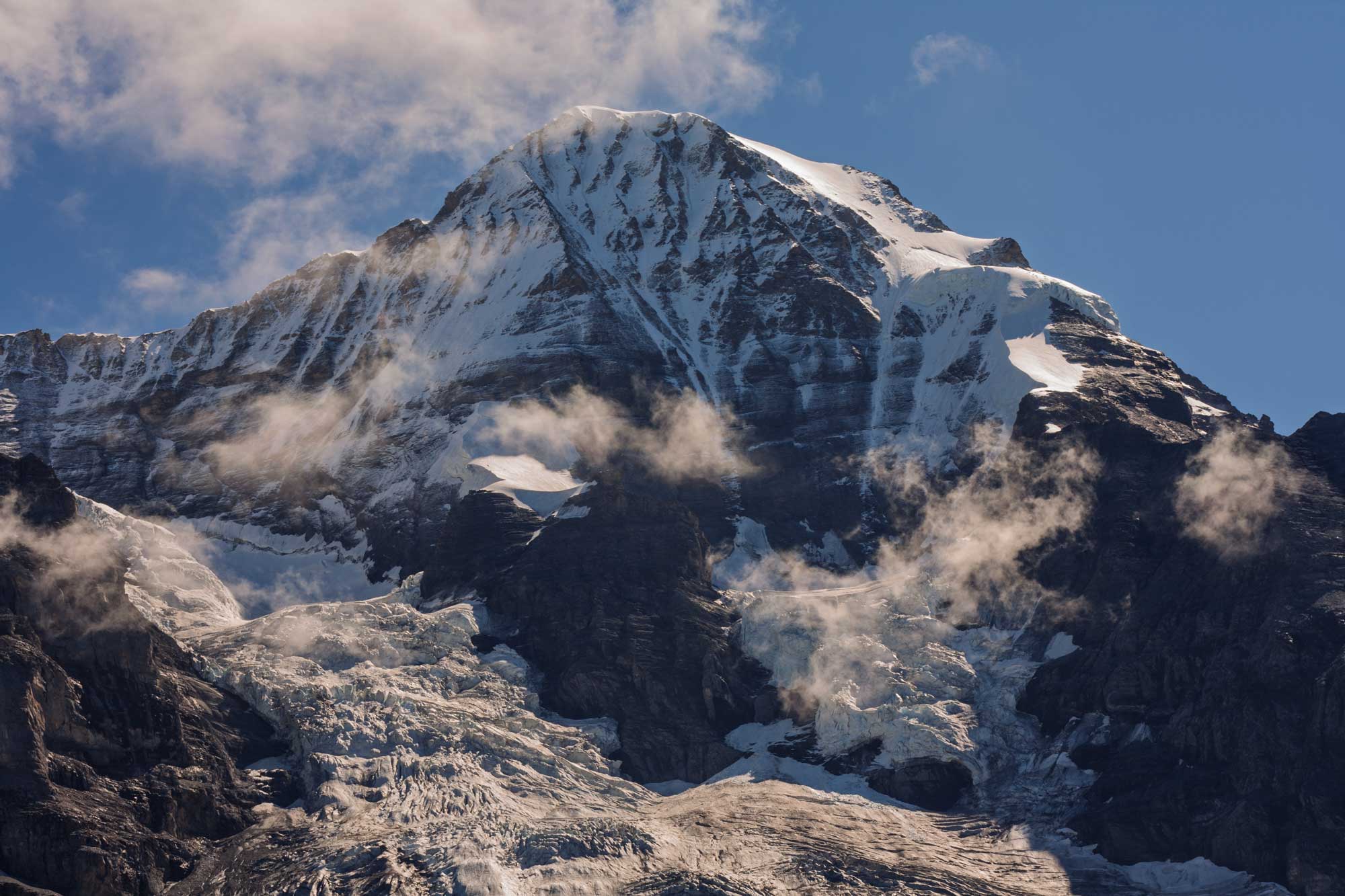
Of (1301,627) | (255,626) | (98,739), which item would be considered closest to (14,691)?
(98,739)

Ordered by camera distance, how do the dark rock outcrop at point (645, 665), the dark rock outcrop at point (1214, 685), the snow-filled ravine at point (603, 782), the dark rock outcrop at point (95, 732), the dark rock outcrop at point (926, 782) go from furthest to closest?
1. the dark rock outcrop at point (645, 665)
2. the dark rock outcrop at point (926, 782)
3. the dark rock outcrop at point (1214, 685)
4. the snow-filled ravine at point (603, 782)
5. the dark rock outcrop at point (95, 732)

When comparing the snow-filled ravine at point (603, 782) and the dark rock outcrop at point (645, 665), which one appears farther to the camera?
the dark rock outcrop at point (645, 665)

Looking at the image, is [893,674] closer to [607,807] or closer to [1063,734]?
[1063,734]

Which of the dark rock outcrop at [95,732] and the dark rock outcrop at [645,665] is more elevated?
the dark rock outcrop at [645,665]

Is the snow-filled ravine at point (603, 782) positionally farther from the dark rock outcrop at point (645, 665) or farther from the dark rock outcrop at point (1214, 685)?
the dark rock outcrop at point (1214, 685)

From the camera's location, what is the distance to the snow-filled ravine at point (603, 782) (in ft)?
492

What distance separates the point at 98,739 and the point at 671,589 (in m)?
65.5

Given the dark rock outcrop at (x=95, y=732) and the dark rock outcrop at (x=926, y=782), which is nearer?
the dark rock outcrop at (x=95, y=732)

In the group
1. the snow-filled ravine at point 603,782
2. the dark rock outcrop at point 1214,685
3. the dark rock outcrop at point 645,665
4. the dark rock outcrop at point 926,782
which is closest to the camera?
the snow-filled ravine at point 603,782

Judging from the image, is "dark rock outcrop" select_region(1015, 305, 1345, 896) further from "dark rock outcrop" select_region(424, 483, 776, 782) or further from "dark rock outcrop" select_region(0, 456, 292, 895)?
"dark rock outcrop" select_region(0, 456, 292, 895)

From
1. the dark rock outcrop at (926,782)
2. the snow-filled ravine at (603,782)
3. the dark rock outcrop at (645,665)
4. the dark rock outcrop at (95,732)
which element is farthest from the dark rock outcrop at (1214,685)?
the dark rock outcrop at (95,732)

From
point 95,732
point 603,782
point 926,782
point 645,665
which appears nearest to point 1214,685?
point 926,782

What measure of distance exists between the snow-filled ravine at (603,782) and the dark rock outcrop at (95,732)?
11.8 feet

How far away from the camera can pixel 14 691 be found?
14600cm
